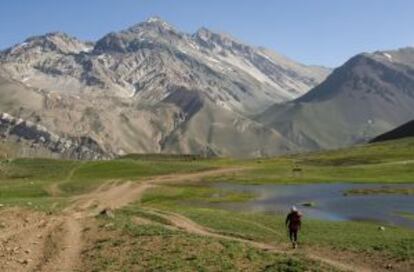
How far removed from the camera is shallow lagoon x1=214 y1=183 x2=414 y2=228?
290 ft

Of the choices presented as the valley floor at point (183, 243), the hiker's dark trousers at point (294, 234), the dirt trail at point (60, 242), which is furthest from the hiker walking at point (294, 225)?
the dirt trail at point (60, 242)

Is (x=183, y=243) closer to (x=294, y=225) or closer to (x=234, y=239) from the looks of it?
(x=234, y=239)

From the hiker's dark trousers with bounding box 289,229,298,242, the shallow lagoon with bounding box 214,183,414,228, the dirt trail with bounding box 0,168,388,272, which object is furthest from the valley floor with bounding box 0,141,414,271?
the shallow lagoon with bounding box 214,183,414,228

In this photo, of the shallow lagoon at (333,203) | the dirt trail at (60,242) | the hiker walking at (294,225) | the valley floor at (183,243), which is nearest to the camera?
the valley floor at (183,243)

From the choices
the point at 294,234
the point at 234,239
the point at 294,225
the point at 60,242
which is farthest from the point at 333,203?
the point at 60,242

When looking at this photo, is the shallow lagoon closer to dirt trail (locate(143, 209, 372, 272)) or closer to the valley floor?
the valley floor

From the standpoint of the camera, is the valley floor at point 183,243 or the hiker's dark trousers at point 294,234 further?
the hiker's dark trousers at point 294,234

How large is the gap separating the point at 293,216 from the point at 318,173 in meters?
133

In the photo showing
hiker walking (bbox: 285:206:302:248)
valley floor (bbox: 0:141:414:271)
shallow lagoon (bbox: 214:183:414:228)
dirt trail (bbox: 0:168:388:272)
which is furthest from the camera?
shallow lagoon (bbox: 214:183:414:228)

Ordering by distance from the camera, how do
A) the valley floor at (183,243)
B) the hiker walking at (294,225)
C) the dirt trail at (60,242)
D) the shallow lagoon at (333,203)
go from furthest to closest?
the shallow lagoon at (333,203) → the hiker walking at (294,225) → the dirt trail at (60,242) → the valley floor at (183,243)

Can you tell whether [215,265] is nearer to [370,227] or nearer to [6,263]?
[6,263]

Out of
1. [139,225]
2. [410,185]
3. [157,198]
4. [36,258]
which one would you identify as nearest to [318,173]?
[410,185]

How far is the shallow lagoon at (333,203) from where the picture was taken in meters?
88.4

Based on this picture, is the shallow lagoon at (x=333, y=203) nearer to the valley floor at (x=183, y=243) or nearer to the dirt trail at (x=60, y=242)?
the valley floor at (x=183, y=243)
